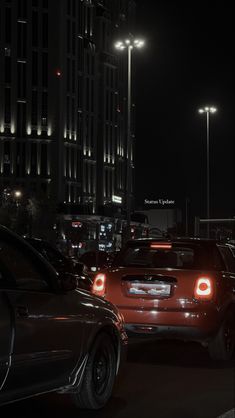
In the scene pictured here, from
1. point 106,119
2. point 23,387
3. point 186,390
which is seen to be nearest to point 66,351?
point 23,387

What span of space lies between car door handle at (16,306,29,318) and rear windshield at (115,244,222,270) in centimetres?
415

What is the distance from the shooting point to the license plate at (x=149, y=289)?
8898mm

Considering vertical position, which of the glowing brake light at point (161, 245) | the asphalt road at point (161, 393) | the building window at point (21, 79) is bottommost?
the asphalt road at point (161, 393)

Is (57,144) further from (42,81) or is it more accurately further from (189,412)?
(189,412)

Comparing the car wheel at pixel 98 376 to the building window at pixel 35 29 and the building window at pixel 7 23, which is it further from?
the building window at pixel 35 29

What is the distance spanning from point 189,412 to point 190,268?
2784 mm

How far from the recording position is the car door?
16.9ft

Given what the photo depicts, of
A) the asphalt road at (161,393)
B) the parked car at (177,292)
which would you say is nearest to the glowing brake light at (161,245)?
the parked car at (177,292)

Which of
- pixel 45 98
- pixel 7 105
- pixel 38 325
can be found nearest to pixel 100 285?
pixel 38 325

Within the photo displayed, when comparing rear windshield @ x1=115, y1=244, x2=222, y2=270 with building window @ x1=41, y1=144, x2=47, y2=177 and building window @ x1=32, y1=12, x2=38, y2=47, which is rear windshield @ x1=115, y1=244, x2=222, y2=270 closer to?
building window @ x1=41, y1=144, x2=47, y2=177

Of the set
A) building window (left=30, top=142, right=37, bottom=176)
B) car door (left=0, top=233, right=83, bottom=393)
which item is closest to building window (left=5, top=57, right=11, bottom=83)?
building window (left=30, top=142, right=37, bottom=176)

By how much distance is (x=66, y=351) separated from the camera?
5820 mm

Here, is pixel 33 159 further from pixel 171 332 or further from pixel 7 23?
pixel 171 332

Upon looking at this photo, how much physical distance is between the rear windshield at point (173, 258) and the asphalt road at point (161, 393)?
1267mm
